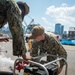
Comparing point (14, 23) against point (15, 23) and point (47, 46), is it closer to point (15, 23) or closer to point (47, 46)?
point (15, 23)

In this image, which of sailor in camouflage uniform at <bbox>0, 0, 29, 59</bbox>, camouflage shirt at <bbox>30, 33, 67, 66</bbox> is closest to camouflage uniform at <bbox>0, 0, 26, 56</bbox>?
sailor in camouflage uniform at <bbox>0, 0, 29, 59</bbox>

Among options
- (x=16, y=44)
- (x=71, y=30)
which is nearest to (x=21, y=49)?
(x=16, y=44)

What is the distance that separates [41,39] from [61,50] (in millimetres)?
408

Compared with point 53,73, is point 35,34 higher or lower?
higher

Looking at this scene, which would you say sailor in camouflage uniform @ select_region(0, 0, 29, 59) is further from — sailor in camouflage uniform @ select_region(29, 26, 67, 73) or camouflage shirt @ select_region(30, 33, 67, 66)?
camouflage shirt @ select_region(30, 33, 67, 66)

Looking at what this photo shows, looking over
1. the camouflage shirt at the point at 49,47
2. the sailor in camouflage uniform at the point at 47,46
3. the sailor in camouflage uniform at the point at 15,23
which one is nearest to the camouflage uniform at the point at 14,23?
the sailor in camouflage uniform at the point at 15,23

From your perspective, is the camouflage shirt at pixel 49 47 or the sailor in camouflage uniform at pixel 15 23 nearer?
the sailor in camouflage uniform at pixel 15 23

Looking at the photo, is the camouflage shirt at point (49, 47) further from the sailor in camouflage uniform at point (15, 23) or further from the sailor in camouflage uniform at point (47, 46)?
the sailor in camouflage uniform at point (15, 23)

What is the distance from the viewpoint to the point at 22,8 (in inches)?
103

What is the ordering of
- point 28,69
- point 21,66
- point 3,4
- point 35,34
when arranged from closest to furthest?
point 3,4 < point 28,69 < point 21,66 < point 35,34

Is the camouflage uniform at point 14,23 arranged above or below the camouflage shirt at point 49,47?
above

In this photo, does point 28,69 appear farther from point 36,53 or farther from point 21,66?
point 36,53

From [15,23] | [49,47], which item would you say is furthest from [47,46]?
[15,23]

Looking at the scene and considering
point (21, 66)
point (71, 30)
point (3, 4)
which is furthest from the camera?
point (71, 30)
